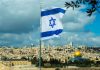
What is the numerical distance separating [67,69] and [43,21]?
2243 inches

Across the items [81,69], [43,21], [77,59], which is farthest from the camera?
[77,59]

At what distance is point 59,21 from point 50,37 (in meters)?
0.58

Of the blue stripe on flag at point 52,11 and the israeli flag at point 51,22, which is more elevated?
the blue stripe on flag at point 52,11

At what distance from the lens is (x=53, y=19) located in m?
15.3

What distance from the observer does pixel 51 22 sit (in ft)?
50.4

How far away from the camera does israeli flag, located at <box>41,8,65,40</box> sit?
1526 centimetres

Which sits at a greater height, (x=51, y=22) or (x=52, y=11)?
(x=52, y=11)

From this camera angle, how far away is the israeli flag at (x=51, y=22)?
1526 cm

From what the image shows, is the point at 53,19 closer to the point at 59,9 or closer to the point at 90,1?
the point at 59,9

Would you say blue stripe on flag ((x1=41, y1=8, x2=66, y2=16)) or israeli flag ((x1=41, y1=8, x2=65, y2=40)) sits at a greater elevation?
blue stripe on flag ((x1=41, y1=8, x2=66, y2=16))

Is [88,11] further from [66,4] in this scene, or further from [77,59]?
[77,59]

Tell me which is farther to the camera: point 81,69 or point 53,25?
point 81,69

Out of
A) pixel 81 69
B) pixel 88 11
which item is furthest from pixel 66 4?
pixel 81 69

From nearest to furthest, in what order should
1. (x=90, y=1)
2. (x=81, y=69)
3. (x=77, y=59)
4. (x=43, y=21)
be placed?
1. (x=90, y=1)
2. (x=43, y=21)
3. (x=81, y=69)
4. (x=77, y=59)
